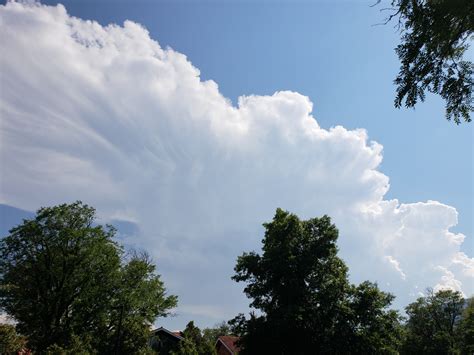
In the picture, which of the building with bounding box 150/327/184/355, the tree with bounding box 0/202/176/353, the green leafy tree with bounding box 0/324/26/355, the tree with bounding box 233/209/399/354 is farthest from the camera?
the building with bounding box 150/327/184/355

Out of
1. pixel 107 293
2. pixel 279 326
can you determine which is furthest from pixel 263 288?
pixel 107 293

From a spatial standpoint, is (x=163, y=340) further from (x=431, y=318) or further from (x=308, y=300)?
(x=431, y=318)

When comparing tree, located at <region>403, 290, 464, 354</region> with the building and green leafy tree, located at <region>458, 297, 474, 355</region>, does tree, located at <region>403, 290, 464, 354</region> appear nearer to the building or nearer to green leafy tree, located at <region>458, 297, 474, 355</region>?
green leafy tree, located at <region>458, 297, 474, 355</region>

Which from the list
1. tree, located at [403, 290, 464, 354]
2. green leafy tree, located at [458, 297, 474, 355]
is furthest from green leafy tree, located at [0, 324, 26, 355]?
tree, located at [403, 290, 464, 354]

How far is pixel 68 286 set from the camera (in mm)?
39375

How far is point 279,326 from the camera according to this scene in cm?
3064

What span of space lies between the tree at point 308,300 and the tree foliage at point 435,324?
82.9 ft

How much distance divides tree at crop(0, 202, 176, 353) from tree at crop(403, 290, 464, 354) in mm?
40966

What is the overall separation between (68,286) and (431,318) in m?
54.1

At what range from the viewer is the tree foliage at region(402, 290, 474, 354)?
5366 cm

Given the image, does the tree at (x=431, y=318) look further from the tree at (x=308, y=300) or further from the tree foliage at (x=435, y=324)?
the tree at (x=308, y=300)

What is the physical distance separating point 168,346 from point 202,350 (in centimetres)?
1132

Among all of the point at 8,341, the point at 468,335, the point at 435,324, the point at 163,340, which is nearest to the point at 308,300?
the point at 8,341

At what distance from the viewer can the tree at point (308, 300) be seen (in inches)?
1245
